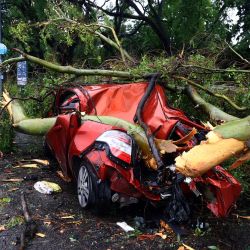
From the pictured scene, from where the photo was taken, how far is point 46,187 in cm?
536

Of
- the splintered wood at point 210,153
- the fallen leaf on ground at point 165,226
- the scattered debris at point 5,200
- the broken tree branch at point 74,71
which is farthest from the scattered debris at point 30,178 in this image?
the splintered wood at point 210,153

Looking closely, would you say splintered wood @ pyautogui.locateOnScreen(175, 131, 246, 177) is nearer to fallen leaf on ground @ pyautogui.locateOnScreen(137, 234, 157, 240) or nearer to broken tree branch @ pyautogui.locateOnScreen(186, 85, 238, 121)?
fallen leaf on ground @ pyautogui.locateOnScreen(137, 234, 157, 240)

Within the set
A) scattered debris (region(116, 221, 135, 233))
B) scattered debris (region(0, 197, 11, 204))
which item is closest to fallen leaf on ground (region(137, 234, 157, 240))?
scattered debris (region(116, 221, 135, 233))


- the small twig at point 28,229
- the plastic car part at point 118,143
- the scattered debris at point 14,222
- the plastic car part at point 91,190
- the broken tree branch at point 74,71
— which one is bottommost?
the scattered debris at point 14,222

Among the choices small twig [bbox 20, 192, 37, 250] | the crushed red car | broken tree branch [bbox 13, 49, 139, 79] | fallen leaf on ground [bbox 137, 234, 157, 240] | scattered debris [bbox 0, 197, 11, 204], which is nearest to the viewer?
small twig [bbox 20, 192, 37, 250]

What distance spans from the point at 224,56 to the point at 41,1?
1290cm

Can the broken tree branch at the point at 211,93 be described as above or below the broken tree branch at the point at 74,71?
below

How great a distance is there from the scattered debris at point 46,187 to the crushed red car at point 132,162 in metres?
0.23

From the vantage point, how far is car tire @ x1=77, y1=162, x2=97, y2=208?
4.44m

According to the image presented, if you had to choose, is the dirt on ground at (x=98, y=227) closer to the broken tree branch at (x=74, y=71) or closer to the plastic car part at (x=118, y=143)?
the plastic car part at (x=118, y=143)

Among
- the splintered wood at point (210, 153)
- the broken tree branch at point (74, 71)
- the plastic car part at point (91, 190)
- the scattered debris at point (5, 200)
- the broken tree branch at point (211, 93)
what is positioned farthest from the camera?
the broken tree branch at point (74, 71)

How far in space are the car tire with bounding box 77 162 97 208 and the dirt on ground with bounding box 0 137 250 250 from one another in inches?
6.0

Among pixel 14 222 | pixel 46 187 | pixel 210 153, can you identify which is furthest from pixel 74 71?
pixel 210 153

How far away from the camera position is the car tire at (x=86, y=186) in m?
4.44
